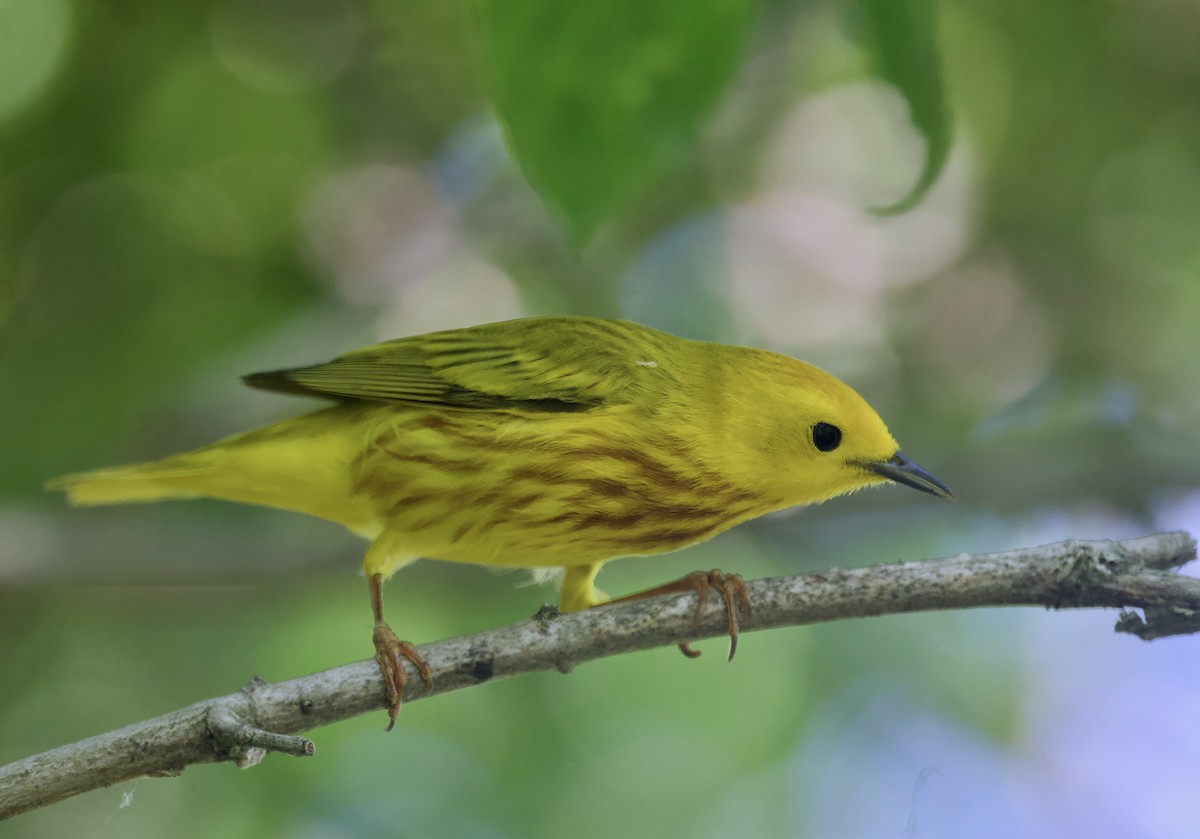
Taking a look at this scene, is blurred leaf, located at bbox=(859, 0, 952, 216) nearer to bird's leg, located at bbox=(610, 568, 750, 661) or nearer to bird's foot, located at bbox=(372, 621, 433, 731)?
bird's leg, located at bbox=(610, 568, 750, 661)

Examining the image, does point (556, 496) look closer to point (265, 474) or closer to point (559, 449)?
point (559, 449)

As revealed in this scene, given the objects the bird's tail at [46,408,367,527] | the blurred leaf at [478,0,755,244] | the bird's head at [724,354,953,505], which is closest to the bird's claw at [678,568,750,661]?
the bird's head at [724,354,953,505]

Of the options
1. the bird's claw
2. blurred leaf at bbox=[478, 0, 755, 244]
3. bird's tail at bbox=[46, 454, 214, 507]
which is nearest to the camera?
blurred leaf at bbox=[478, 0, 755, 244]

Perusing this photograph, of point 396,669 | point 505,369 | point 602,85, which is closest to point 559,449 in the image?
point 505,369

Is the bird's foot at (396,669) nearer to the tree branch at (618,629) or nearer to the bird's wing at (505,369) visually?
the tree branch at (618,629)

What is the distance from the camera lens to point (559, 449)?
6.77 feet

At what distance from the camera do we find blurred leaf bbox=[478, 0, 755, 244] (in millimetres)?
1064

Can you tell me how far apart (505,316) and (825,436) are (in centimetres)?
115

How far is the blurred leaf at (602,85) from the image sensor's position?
41.9 inches

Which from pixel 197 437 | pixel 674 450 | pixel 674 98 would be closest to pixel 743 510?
pixel 674 450

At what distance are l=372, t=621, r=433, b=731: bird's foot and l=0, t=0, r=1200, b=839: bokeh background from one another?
71 centimetres

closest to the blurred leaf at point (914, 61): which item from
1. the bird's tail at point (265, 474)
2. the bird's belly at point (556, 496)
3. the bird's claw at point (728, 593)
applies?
the bird's claw at point (728, 593)

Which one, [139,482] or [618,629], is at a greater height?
[139,482]

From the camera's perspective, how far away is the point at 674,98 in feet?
3.72
